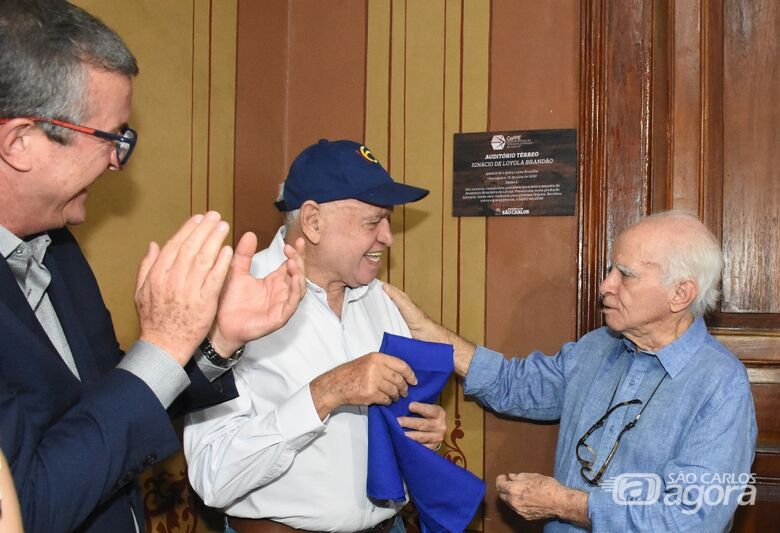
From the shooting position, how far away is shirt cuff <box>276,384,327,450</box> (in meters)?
1.69

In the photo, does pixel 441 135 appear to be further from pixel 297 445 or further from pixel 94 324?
pixel 94 324

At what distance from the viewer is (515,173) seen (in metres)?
2.65

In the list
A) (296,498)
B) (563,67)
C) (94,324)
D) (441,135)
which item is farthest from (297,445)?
(563,67)

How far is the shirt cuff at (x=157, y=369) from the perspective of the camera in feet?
3.64

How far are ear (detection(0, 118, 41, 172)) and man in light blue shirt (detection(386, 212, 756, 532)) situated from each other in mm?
1440

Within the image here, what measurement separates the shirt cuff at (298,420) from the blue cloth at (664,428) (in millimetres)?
742

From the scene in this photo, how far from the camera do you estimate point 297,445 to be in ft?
5.63

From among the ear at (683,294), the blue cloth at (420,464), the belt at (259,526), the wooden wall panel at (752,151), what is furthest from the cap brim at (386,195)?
the wooden wall panel at (752,151)

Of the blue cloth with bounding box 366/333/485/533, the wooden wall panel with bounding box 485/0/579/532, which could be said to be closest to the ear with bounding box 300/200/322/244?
the blue cloth with bounding box 366/333/485/533

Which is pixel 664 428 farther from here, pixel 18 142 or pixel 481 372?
pixel 18 142

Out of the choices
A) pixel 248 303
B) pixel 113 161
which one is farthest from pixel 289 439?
pixel 113 161

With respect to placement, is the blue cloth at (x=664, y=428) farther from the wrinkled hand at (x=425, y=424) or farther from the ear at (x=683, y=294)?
the wrinkled hand at (x=425, y=424)

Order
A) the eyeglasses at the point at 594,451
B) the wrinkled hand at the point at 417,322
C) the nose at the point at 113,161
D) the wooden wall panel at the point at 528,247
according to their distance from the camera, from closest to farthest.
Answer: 1. the nose at the point at 113,161
2. the eyeglasses at the point at 594,451
3. the wrinkled hand at the point at 417,322
4. the wooden wall panel at the point at 528,247

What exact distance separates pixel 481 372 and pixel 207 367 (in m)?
1.21
